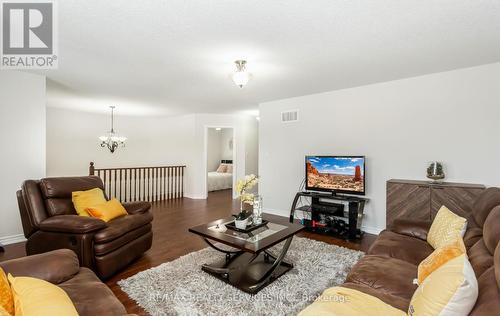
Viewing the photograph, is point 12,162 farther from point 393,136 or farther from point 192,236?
point 393,136

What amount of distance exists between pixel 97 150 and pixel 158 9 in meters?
6.52

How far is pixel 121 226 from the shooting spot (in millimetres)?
2617

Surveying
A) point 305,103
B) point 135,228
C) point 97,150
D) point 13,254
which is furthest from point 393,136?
point 97,150

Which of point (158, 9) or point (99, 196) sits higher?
point (158, 9)

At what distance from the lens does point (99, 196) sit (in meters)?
3.03

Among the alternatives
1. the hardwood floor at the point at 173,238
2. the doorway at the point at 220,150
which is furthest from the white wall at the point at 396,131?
the doorway at the point at 220,150

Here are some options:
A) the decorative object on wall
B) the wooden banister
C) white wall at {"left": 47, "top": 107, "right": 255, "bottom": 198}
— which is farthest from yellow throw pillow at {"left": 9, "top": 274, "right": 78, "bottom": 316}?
white wall at {"left": 47, "top": 107, "right": 255, "bottom": 198}

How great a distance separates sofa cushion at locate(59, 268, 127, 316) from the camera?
129cm

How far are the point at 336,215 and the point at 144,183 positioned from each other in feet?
16.7

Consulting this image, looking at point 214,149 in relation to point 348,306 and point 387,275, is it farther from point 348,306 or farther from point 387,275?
point 348,306

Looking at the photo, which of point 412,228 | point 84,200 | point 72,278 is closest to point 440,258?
point 412,228

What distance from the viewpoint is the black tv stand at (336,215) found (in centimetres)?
364

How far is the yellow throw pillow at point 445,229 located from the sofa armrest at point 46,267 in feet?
8.81

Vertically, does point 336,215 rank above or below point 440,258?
below
